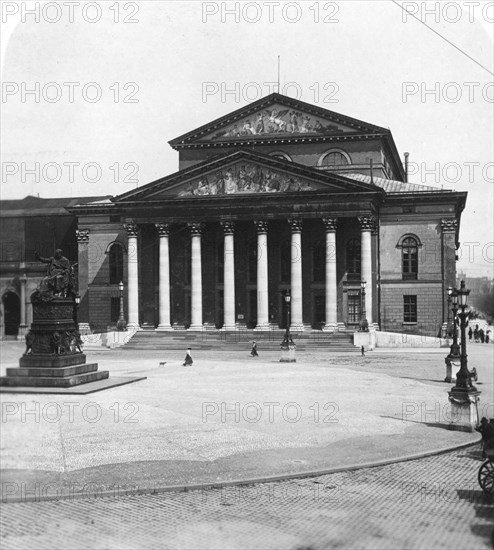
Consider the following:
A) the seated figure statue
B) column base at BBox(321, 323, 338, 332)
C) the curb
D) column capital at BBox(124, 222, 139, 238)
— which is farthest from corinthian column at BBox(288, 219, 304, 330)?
the curb

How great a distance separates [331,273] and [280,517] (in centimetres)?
4274

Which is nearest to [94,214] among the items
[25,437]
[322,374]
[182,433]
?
[322,374]

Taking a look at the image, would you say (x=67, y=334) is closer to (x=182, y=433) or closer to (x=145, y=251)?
(x=182, y=433)

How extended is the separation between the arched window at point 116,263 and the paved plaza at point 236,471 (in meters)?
37.3

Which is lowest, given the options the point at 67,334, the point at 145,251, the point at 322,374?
the point at 322,374

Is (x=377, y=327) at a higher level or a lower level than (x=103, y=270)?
lower

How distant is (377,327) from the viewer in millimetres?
54375

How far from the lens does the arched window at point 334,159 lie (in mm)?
59250

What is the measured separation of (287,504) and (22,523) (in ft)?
12.9

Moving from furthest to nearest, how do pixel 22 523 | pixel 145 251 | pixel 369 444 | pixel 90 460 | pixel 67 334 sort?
pixel 145 251 → pixel 67 334 → pixel 369 444 → pixel 90 460 → pixel 22 523

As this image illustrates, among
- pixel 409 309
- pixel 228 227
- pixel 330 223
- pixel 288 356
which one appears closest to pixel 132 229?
pixel 228 227

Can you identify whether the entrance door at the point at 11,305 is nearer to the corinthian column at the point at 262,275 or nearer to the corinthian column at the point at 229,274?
the corinthian column at the point at 229,274

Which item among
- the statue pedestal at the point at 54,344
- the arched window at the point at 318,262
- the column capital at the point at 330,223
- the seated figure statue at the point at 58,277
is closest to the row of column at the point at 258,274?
the column capital at the point at 330,223

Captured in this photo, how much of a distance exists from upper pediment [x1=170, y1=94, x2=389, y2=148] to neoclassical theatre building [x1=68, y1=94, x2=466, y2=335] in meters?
0.09
